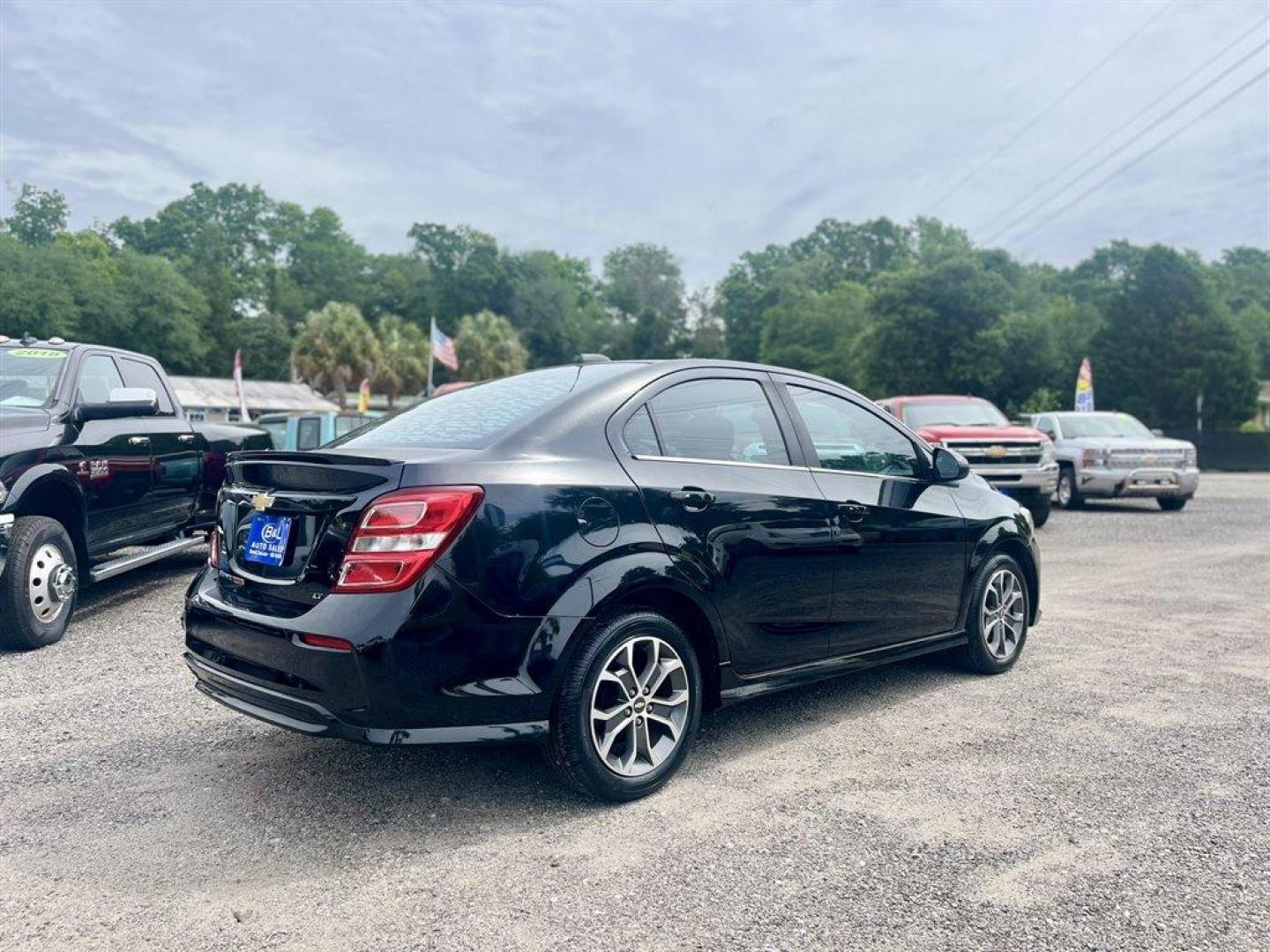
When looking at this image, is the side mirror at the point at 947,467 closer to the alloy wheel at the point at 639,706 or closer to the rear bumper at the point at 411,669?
the alloy wheel at the point at 639,706

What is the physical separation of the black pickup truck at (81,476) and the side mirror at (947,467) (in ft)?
16.3

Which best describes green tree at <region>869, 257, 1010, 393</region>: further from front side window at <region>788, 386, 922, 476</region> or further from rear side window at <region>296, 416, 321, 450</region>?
front side window at <region>788, 386, 922, 476</region>

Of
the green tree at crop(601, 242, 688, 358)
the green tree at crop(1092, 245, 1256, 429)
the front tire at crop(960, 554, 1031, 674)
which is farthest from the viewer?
the green tree at crop(601, 242, 688, 358)

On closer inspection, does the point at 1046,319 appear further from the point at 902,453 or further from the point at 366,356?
the point at 902,453

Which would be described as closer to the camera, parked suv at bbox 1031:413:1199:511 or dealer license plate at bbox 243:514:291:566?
dealer license plate at bbox 243:514:291:566

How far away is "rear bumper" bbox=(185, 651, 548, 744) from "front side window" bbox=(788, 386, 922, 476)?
192 cm

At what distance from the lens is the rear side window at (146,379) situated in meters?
7.80

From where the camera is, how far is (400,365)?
65438 mm

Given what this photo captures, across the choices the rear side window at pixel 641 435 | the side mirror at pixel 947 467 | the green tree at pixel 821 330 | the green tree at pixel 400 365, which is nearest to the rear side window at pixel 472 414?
the rear side window at pixel 641 435

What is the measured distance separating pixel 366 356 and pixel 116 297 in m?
18.0

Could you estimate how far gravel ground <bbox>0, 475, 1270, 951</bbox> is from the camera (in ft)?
9.19

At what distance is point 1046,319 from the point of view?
170 feet

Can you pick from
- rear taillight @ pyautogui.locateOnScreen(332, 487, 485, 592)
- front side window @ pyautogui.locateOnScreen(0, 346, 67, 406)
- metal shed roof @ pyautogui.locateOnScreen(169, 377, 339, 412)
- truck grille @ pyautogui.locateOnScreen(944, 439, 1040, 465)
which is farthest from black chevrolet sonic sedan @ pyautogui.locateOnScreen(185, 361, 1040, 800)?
metal shed roof @ pyautogui.locateOnScreen(169, 377, 339, 412)

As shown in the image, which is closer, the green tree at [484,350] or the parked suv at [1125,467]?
the parked suv at [1125,467]
